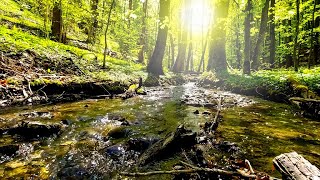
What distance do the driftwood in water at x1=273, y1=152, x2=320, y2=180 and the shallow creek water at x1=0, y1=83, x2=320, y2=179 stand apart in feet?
2.54

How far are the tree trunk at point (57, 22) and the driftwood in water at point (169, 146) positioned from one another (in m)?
11.5

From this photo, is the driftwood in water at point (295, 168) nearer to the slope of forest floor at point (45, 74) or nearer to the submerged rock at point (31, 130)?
the submerged rock at point (31, 130)

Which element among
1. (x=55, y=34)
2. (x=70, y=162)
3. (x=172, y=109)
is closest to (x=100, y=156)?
(x=70, y=162)

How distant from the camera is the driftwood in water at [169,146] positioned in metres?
3.62

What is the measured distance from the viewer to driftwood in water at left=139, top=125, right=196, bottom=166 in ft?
11.9

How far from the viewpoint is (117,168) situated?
11.1 feet

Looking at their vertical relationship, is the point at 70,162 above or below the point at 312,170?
below

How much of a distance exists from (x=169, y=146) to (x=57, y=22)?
40.7 ft

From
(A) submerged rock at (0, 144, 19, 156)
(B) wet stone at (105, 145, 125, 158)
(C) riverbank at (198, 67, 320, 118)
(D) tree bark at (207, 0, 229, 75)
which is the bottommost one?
(B) wet stone at (105, 145, 125, 158)

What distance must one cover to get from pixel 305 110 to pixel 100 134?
6.35m

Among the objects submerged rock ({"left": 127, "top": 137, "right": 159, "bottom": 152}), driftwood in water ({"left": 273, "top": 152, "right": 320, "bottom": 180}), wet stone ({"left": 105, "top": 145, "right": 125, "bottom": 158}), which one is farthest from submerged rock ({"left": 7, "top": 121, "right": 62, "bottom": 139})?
driftwood in water ({"left": 273, "top": 152, "right": 320, "bottom": 180})

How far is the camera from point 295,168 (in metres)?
2.35

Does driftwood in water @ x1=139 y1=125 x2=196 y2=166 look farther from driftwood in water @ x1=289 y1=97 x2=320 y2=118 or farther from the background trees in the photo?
the background trees

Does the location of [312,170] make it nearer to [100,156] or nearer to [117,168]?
[117,168]
